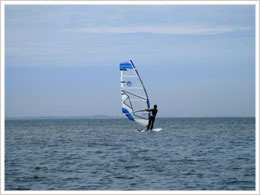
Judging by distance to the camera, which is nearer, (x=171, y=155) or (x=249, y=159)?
(x=249, y=159)

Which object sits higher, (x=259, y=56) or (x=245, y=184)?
(x=259, y=56)

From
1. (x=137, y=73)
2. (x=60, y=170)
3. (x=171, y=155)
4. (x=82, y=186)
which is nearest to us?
(x=82, y=186)

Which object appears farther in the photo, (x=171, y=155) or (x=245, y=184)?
(x=171, y=155)

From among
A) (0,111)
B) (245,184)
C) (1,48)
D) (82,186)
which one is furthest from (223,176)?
(1,48)

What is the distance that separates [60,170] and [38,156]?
4.71 meters

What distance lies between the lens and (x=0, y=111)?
12781 mm

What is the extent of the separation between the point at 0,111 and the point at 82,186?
3.63 meters

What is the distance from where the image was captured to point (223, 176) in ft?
45.0

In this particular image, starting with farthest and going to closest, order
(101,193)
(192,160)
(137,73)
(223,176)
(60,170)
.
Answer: (137,73) < (192,160) < (60,170) < (223,176) < (101,193)

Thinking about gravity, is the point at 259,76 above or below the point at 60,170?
above

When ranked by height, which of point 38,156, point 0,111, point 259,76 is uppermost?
point 259,76

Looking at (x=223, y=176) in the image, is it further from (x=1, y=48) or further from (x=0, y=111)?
(x=1, y=48)

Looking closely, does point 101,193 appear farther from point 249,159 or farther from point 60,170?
point 249,159

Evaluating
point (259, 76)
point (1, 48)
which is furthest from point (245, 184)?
point (1, 48)
